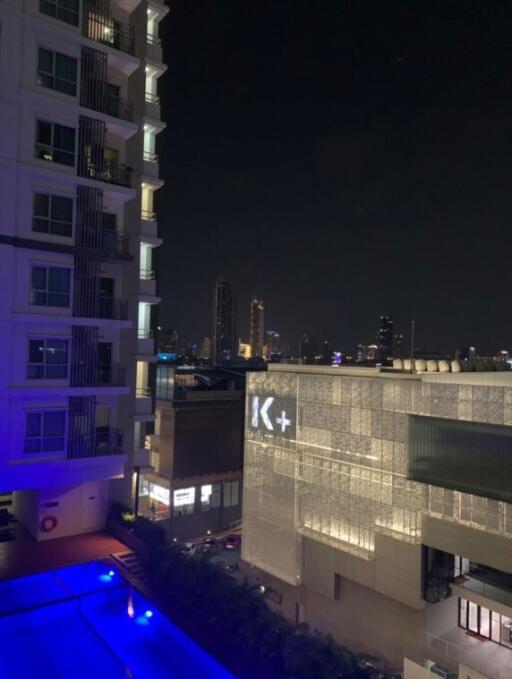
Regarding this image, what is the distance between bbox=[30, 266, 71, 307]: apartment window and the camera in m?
15.3

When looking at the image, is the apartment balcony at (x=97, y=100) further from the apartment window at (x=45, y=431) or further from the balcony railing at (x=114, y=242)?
the apartment window at (x=45, y=431)

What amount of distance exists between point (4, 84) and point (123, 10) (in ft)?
26.1

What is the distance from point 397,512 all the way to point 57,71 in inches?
750

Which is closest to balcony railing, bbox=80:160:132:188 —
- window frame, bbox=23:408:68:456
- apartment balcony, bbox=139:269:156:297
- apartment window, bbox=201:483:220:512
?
apartment balcony, bbox=139:269:156:297

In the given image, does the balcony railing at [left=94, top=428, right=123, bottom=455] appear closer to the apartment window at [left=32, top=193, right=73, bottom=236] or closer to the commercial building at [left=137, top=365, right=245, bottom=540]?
the apartment window at [left=32, top=193, right=73, bottom=236]

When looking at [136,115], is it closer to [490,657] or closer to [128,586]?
[128,586]

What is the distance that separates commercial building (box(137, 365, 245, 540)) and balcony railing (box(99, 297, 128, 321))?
707 inches

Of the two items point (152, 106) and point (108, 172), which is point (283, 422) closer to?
point (108, 172)

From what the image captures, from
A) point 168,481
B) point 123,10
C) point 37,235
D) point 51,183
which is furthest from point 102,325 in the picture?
point 168,481

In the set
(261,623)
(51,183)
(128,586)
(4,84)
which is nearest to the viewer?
(261,623)

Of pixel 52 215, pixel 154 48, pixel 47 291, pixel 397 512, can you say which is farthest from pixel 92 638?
pixel 154 48

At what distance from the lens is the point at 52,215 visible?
51.3 feet

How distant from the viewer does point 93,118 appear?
16.4 meters

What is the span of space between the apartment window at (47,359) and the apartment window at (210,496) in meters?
22.5
